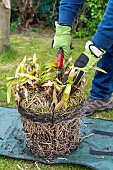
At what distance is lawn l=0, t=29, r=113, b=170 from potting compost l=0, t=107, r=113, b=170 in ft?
0.14

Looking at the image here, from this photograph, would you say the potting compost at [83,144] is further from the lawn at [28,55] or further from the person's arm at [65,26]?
the person's arm at [65,26]

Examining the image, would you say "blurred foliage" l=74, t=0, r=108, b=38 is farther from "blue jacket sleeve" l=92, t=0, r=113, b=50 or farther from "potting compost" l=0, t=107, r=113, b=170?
"blue jacket sleeve" l=92, t=0, r=113, b=50

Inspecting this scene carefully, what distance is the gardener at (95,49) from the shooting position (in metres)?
2.16

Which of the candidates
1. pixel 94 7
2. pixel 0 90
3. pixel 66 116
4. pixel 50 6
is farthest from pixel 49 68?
pixel 50 6

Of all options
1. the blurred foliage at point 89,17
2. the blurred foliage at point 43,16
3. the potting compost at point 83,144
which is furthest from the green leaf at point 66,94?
the blurred foliage at point 43,16

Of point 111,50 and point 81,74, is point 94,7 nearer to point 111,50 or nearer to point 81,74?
point 111,50

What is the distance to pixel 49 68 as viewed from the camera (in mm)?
2314

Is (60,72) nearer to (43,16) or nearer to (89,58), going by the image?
(89,58)

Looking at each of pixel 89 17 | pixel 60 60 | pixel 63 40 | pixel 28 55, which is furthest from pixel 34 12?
pixel 60 60

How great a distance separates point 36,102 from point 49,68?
0.93 ft

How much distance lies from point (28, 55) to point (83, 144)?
2.25 metres

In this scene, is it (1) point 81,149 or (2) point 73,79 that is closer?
(2) point 73,79

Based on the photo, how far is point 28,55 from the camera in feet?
14.8

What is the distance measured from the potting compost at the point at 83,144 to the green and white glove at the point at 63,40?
26.0 inches
